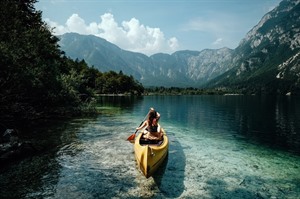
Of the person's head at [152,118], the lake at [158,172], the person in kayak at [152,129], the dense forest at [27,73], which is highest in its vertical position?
the dense forest at [27,73]

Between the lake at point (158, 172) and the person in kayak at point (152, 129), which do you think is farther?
the person in kayak at point (152, 129)

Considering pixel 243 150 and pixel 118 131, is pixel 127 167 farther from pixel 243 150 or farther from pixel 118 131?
pixel 118 131

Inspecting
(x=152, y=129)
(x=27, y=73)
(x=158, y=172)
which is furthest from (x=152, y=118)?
(x=27, y=73)

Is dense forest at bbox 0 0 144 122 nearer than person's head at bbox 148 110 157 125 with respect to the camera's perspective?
No

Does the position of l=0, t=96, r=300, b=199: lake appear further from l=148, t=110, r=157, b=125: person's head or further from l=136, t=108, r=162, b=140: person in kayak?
l=148, t=110, r=157, b=125: person's head

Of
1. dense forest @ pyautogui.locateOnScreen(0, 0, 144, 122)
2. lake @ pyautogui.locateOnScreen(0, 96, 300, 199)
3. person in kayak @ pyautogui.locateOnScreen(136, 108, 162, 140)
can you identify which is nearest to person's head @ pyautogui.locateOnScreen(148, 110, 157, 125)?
person in kayak @ pyautogui.locateOnScreen(136, 108, 162, 140)

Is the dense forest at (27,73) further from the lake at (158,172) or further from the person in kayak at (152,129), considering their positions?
the person in kayak at (152,129)

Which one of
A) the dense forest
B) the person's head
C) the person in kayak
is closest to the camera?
the person in kayak

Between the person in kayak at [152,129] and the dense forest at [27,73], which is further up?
the dense forest at [27,73]

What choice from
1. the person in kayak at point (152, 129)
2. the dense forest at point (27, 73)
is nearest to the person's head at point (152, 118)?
the person in kayak at point (152, 129)

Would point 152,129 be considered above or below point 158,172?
above

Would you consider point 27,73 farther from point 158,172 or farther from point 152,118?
point 158,172

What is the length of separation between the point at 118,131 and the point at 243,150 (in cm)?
1568

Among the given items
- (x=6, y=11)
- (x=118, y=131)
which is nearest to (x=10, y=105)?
(x=6, y=11)
